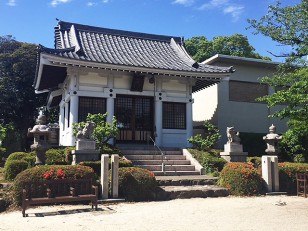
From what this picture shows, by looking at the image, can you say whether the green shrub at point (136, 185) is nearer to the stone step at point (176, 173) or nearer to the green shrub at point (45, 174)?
the green shrub at point (45, 174)

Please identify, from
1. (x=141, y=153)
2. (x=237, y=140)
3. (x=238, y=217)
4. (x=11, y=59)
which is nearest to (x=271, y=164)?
(x=237, y=140)

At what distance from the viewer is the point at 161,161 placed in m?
14.3

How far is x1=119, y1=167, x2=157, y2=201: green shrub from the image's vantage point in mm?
10250

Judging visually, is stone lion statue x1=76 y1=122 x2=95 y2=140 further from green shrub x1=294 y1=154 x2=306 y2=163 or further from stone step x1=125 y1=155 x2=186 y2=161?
green shrub x1=294 y1=154 x2=306 y2=163

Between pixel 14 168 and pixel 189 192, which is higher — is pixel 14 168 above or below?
above

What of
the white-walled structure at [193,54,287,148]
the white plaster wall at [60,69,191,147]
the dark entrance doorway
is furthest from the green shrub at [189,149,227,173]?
the white-walled structure at [193,54,287,148]

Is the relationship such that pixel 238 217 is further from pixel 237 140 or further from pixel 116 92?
pixel 116 92

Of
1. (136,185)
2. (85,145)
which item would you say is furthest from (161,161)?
(136,185)

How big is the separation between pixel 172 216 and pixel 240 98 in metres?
15.1

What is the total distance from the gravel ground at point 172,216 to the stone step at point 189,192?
0.52m

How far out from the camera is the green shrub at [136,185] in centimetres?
1025

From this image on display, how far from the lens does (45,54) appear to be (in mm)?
13664

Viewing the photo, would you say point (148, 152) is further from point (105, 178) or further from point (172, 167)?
point (105, 178)

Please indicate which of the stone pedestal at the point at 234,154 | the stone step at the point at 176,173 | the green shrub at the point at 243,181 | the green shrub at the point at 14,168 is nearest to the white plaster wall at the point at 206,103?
the stone pedestal at the point at 234,154
